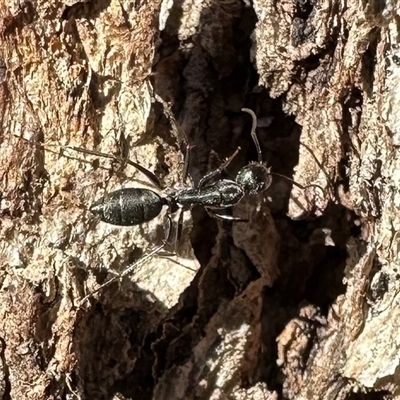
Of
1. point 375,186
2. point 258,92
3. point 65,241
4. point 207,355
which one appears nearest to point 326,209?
point 375,186

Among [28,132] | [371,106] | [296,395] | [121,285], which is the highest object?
[371,106]

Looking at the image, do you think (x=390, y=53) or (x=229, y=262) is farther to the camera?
(x=229, y=262)

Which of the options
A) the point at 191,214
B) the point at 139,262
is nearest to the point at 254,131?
the point at 191,214

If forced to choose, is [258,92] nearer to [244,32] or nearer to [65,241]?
[244,32]

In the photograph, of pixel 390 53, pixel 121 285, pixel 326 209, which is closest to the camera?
pixel 390 53

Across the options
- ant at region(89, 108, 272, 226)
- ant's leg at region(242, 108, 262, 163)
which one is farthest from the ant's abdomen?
ant's leg at region(242, 108, 262, 163)

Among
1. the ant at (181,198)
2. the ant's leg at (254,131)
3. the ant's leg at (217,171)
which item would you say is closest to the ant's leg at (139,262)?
the ant at (181,198)

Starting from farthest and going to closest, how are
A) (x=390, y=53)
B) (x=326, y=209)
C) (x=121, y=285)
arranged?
(x=326, y=209) → (x=121, y=285) → (x=390, y=53)
